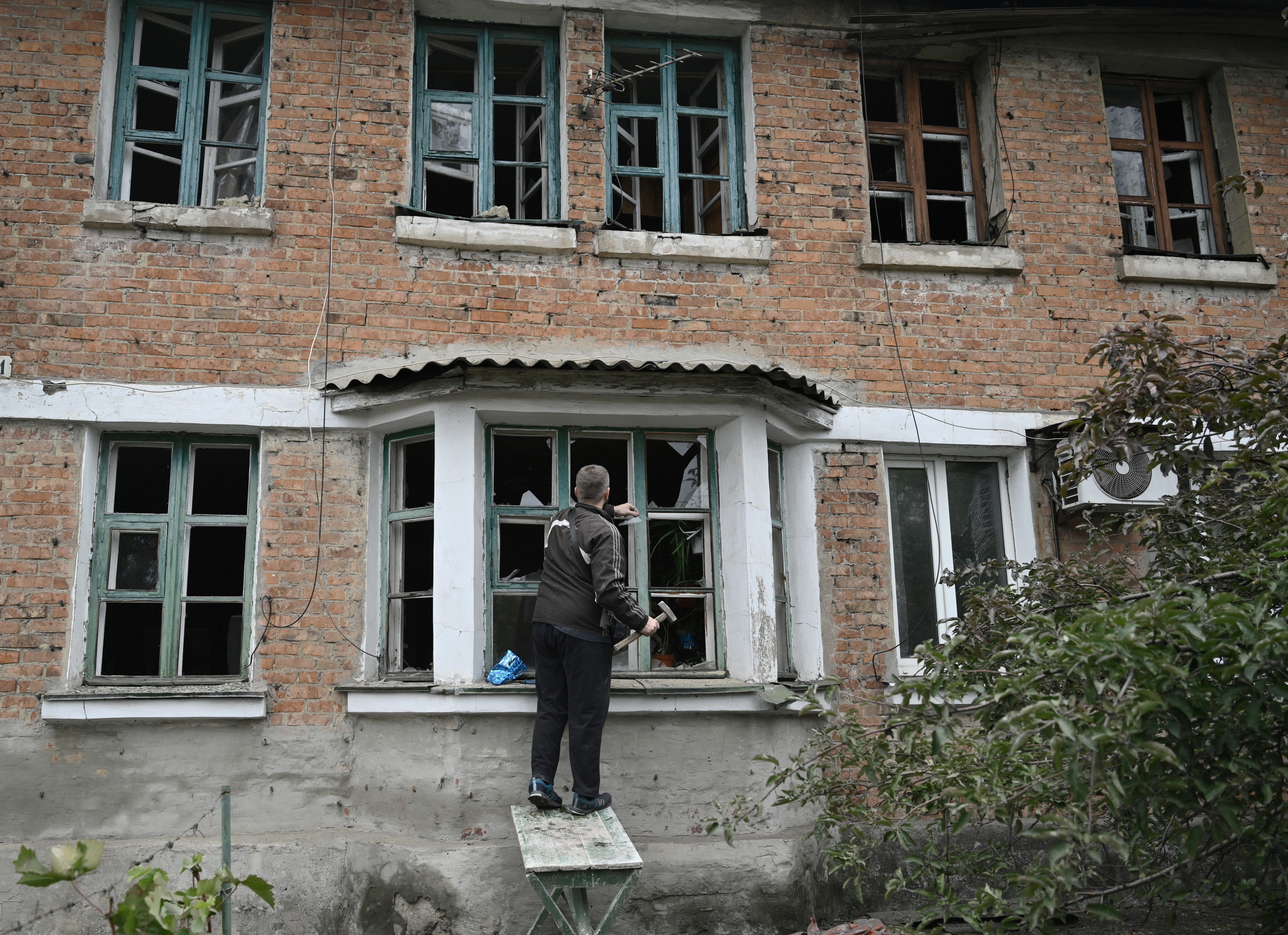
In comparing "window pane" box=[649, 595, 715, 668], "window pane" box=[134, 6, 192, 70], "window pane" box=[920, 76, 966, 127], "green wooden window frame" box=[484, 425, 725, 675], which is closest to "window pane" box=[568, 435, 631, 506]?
"green wooden window frame" box=[484, 425, 725, 675]

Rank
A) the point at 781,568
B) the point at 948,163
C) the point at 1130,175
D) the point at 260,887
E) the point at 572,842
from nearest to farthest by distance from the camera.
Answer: the point at 260,887 → the point at 572,842 → the point at 781,568 → the point at 948,163 → the point at 1130,175

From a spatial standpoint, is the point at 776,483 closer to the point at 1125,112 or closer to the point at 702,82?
the point at 702,82

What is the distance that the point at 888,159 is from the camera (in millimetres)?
8469

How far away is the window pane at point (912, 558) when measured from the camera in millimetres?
7645

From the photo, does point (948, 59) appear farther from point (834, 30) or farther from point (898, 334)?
point (898, 334)

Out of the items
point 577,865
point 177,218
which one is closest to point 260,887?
point 577,865

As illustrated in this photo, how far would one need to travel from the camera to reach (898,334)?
7.79m

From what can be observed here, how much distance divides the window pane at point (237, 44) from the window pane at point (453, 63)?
1.16 m

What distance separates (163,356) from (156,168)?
1472 millimetres

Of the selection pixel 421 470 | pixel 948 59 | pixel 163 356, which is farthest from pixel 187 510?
pixel 948 59

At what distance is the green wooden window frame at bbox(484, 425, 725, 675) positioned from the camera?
6.89 metres

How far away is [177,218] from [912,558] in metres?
5.36

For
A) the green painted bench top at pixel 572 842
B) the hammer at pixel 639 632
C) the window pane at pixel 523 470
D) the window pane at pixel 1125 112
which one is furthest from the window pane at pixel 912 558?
the window pane at pixel 1125 112

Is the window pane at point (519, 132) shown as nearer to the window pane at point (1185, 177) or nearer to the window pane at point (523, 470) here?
the window pane at point (523, 470)
